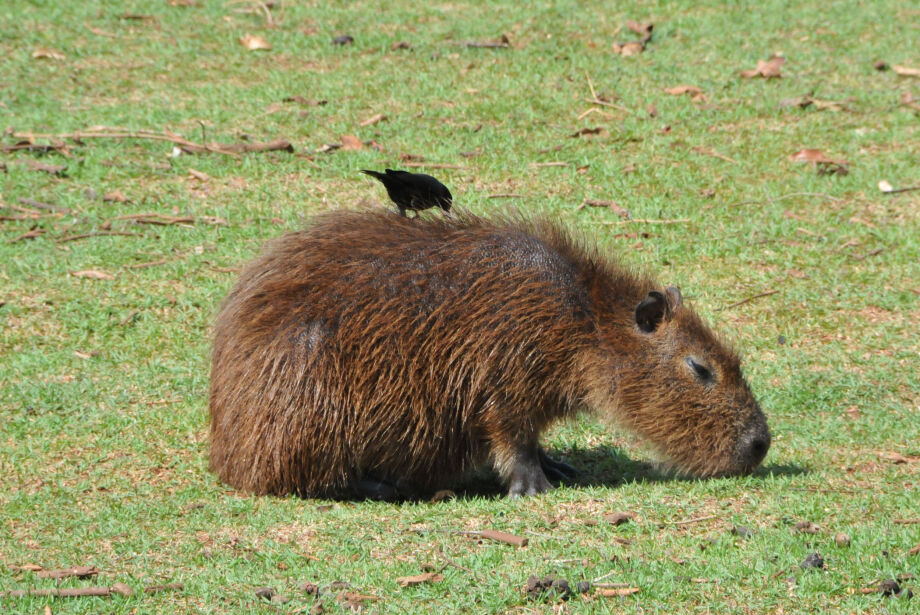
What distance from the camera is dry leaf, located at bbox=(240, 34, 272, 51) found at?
10531 mm

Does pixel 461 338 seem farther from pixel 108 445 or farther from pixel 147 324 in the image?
pixel 147 324

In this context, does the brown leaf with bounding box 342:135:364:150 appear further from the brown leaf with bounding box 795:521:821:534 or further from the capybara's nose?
the brown leaf with bounding box 795:521:821:534

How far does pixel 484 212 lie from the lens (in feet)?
25.4

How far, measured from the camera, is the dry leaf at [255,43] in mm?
10531

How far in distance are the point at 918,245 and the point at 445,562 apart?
15.7 feet

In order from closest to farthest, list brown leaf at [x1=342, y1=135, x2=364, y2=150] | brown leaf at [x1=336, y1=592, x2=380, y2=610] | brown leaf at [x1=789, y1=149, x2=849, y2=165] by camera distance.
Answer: brown leaf at [x1=336, y1=592, x2=380, y2=610] → brown leaf at [x1=789, y1=149, x2=849, y2=165] → brown leaf at [x1=342, y1=135, x2=364, y2=150]

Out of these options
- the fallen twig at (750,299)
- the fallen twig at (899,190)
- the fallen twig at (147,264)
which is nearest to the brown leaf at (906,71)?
the fallen twig at (899,190)

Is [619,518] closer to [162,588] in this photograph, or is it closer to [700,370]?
[700,370]

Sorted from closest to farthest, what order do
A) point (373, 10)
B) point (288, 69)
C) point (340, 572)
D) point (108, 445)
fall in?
point (340, 572) → point (108, 445) → point (288, 69) → point (373, 10)

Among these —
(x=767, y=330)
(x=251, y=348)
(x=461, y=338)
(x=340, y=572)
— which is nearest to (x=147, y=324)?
(x=251, y=348)

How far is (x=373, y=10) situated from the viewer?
11.4m

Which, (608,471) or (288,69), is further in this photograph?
(288,69)

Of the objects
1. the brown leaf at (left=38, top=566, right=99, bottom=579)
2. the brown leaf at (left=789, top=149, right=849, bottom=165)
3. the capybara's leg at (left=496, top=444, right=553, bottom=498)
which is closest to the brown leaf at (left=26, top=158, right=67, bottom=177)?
the capybara's leg at (left=496, top=444, right=553, bottom=498)

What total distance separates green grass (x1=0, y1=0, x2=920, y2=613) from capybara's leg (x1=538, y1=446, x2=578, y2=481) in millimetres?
198
